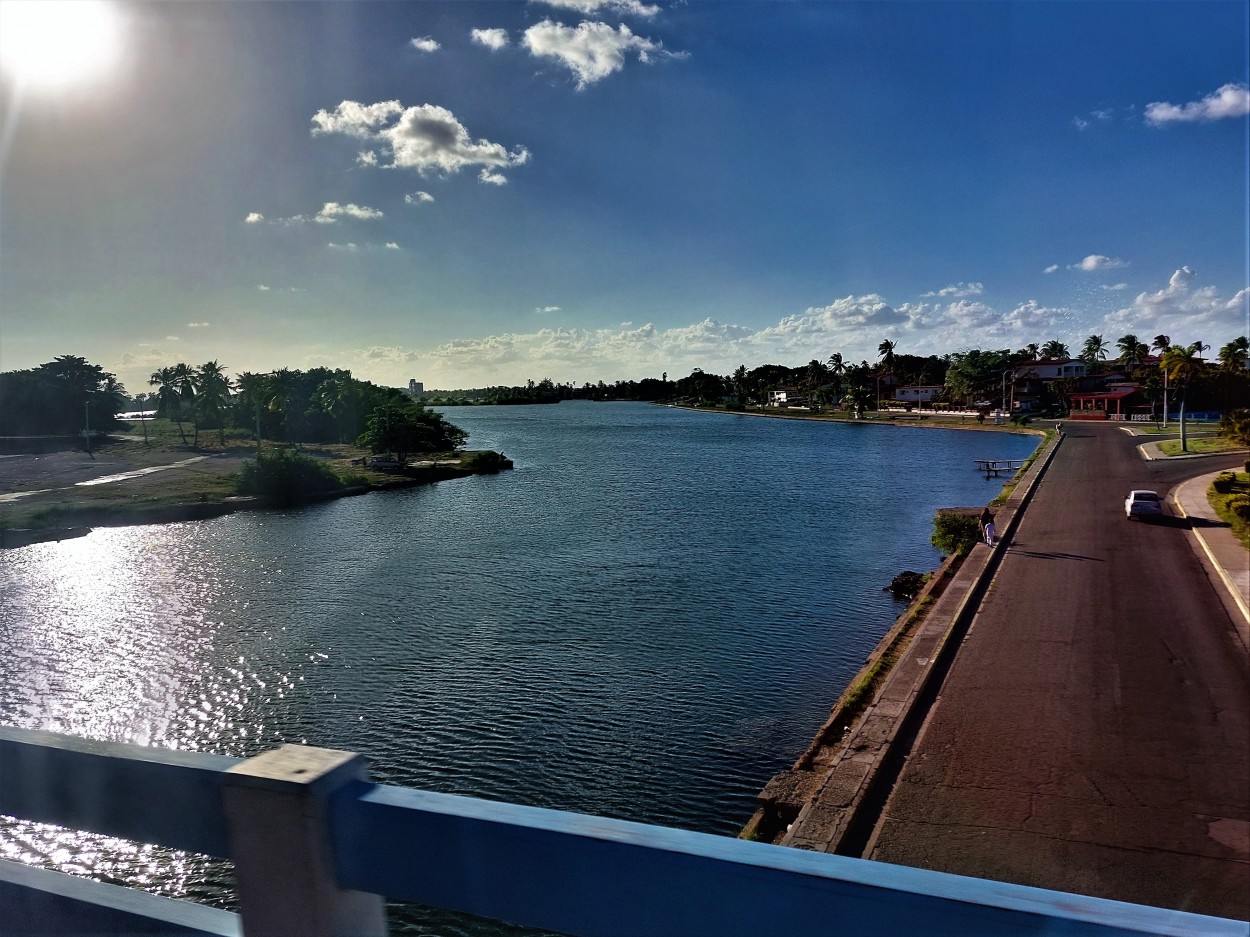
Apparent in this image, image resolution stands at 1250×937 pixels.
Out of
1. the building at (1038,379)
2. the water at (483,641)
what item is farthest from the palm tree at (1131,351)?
the water at (483,641)

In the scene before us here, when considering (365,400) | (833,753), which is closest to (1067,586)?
(833,753)

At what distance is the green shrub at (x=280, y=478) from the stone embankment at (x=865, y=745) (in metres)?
41.8

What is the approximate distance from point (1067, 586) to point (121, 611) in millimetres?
28314

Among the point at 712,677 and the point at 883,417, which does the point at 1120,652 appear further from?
the point at 883,417

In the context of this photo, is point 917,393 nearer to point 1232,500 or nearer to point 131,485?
point 1232,500

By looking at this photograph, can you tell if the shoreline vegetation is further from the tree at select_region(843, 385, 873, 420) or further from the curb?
the tree at select_region(843, 385, 873, 420)

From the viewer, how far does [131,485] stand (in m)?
49.2

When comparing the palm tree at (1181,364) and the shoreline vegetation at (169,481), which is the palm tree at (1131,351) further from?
the shoreline vegetation at (169,481)

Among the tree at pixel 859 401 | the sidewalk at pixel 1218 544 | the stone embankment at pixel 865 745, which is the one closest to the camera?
the stone embankment at pixel 865 745

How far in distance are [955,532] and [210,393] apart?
7802 cm

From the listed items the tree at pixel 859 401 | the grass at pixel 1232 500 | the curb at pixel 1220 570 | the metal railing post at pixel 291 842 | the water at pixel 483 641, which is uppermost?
the tree at pixel 859 401

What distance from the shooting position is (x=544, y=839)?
140 cm

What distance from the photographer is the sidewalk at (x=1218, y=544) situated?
1811 centimetres

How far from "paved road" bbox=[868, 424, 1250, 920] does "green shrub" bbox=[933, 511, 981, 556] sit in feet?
26.4
